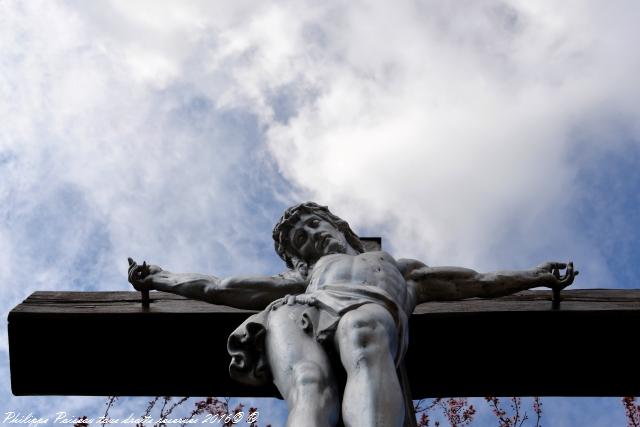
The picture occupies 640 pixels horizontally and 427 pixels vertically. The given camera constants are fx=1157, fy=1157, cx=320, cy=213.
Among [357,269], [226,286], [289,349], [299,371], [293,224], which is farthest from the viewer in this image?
[293,224]

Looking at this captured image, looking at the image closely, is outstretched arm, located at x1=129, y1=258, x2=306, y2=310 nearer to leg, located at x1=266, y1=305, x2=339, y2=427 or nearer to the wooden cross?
the wooden cross

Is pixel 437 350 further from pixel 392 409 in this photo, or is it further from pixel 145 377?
pixel 392 409

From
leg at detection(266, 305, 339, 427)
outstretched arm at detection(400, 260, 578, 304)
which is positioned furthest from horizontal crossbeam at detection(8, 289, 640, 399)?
leg at detection(266, 305, 339, 427)

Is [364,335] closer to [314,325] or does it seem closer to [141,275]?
[314,325]

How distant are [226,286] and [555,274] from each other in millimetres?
2079

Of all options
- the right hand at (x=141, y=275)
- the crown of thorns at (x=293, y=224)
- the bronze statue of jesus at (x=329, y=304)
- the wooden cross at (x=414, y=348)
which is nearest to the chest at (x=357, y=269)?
the bronze statue of jesus at (x=329, y=304)

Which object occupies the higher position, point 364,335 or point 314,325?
point 314,325

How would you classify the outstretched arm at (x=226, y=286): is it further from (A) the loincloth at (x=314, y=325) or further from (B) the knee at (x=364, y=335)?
(B) the knee at (x=364, y=335)

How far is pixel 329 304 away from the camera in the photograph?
19.3ft

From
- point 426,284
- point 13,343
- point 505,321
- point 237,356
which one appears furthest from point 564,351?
point 13,343

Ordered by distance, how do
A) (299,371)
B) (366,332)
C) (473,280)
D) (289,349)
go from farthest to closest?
(473,280), (289,349), (366,332), (299,371)

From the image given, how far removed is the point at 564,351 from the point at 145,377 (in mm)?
2703

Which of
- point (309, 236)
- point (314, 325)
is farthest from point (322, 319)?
point (309, 236)

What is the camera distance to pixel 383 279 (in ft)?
20.6
